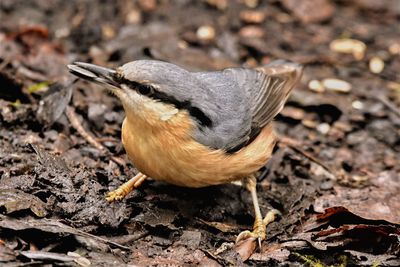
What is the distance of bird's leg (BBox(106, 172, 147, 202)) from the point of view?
215 inches

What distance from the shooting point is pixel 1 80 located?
262 inches

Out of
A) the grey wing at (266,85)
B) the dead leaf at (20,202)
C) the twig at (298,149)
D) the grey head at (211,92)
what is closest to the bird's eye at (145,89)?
the grey head at (211,92)

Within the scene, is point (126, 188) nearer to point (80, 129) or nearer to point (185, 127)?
point (185, 127)

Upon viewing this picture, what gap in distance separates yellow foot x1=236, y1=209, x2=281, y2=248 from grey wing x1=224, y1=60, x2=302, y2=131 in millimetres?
763

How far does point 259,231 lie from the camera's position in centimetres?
547

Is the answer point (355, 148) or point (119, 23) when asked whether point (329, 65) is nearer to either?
point (355, 148)

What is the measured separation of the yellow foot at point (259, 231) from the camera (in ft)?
17.6

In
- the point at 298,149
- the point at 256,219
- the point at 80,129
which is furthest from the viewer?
the point at 298,149

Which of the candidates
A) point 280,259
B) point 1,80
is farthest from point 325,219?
point 1,80

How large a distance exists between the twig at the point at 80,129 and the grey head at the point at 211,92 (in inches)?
51.0

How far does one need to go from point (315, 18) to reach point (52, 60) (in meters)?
3.77

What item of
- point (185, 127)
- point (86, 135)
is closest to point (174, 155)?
point (185, 127)

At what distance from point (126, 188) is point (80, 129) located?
1.17 meters

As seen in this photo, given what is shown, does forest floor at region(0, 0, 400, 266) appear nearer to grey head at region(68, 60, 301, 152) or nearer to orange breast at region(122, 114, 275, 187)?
orange breast at region(122, 114, 275, 187)
